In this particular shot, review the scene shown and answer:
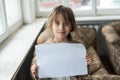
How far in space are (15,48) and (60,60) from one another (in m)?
0.75

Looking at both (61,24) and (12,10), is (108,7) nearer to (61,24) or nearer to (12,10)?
(12,10)

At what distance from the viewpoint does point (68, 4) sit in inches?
131

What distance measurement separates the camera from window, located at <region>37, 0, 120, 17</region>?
10.9ft

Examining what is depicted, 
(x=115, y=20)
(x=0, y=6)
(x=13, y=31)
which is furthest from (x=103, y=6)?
(x=0, y=6)

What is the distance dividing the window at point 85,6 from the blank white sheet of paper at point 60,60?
2.11 m

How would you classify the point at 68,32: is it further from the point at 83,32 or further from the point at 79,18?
the point at 79,18

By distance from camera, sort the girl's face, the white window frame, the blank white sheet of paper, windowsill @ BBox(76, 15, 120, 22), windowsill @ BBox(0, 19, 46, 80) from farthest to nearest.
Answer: windowsill @ BBox(76, 15, 120, 22)
the white window frame
windowsill @ BBox(0, 19, 46, 80)
the girl's face
the blank white sheet of paper

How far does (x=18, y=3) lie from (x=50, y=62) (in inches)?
66.5

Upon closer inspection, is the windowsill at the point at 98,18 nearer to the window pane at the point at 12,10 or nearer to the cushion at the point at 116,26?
the cushion at the point at 116,26

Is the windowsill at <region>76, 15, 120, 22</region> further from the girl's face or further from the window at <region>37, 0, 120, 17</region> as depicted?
the girl's face

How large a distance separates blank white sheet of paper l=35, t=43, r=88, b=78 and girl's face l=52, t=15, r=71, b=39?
0.14 metres

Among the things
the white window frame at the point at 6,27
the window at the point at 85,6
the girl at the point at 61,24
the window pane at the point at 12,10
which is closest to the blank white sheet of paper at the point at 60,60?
the girl at the point at 61,24

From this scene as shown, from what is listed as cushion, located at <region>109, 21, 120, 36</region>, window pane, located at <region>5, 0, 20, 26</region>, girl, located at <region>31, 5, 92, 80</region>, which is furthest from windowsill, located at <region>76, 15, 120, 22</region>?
girl, located at <region>31, 5, 92, 80</region>

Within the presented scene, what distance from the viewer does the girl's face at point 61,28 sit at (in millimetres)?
1396
